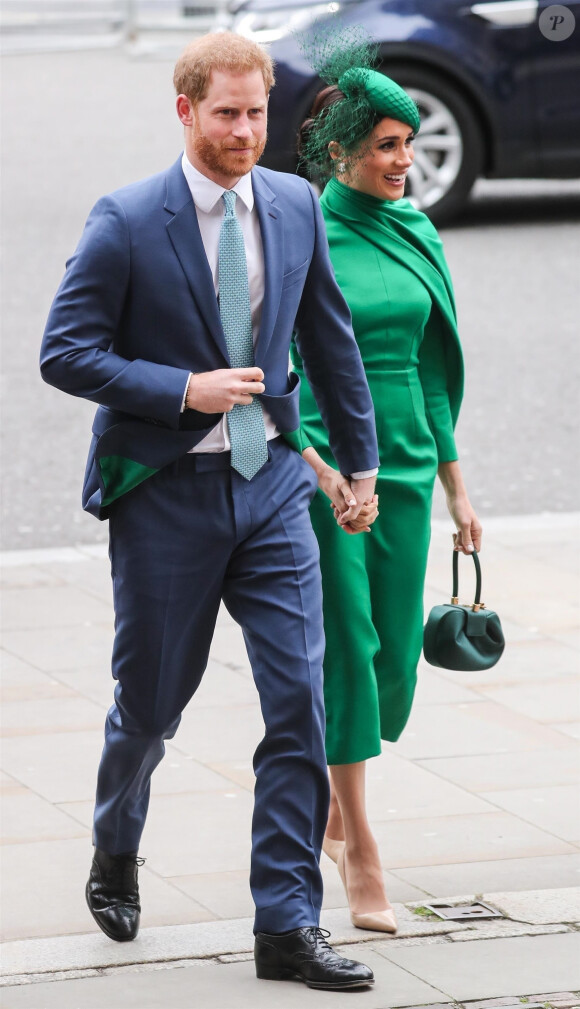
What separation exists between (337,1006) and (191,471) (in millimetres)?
1093

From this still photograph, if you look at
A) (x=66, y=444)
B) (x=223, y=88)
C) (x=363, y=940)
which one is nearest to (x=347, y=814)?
(x=363, y=940)

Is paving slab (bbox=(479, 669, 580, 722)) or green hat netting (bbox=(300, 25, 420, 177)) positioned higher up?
green hat netting (bbox=(300, 25, 420, 177))

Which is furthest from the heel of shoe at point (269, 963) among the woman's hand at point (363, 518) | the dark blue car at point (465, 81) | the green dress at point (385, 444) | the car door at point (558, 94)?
the car door at point (558, 94)

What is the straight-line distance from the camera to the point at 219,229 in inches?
148

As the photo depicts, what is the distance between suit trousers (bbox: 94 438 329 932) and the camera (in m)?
3.76

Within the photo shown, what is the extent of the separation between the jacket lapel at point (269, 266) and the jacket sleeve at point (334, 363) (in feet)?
0.48

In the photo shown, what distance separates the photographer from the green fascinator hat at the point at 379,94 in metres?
4.15

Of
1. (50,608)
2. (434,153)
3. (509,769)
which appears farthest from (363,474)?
(434,153)

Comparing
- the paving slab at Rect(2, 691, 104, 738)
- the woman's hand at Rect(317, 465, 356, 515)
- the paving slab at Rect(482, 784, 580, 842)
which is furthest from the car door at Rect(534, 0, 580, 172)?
the woman's hand at Rect(317, 465, 356, 515)

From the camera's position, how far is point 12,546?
24.0ft

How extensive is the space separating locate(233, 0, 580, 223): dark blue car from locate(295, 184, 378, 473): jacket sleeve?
7846 mm

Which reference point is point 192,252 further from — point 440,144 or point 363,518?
point 440,144

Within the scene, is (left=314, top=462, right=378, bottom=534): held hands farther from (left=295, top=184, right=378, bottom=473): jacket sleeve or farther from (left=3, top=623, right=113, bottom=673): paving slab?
(left=3, top=623, right=113, bottom=673): paving slab

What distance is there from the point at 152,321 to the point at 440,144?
8.87 metres
